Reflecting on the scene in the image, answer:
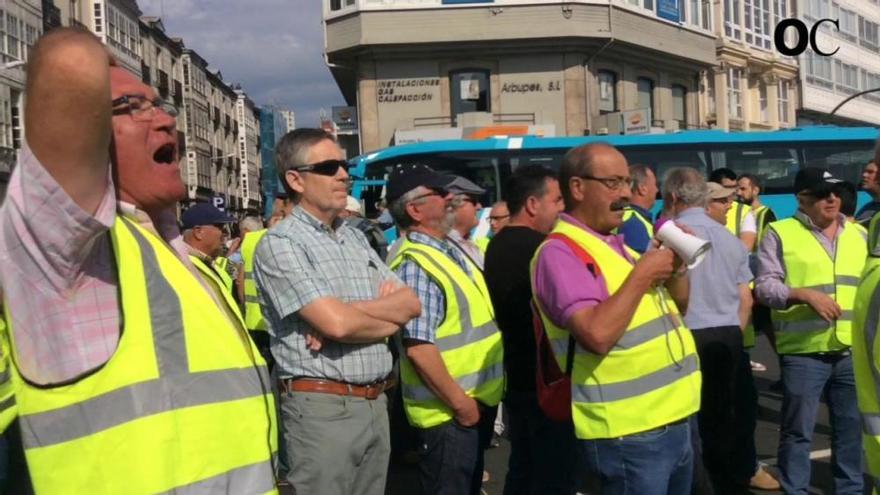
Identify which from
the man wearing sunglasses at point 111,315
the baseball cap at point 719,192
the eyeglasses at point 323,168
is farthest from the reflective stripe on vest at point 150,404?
the baseball cap at point 719,192

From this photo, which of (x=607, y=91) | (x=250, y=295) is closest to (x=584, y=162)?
(x=250, y=295)

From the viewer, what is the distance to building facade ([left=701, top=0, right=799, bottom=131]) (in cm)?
4091

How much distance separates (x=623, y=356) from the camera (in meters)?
3.42

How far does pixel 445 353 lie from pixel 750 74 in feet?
141

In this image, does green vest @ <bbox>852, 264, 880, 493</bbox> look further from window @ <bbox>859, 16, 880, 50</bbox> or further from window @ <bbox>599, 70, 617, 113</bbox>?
window @ <bbox>859, 16, 880, 50</bbox>

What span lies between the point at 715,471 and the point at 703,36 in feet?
112

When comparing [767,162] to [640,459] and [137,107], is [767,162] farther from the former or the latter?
[137,107]

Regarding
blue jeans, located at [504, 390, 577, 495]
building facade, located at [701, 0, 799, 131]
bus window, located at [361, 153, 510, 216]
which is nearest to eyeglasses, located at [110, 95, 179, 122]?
blue jeans, located at [504, 390, 577, 495]

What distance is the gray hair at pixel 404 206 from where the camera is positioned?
4.64 m

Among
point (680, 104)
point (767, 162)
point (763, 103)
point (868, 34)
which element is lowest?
point (767, 162)

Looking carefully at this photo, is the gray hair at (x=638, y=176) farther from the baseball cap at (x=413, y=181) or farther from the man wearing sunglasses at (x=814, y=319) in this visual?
the baseball cap at (x=413, y=181)

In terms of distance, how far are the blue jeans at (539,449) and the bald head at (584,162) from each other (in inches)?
55.4

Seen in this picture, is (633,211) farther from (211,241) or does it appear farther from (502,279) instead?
(211,241)

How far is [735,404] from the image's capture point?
628 cm
